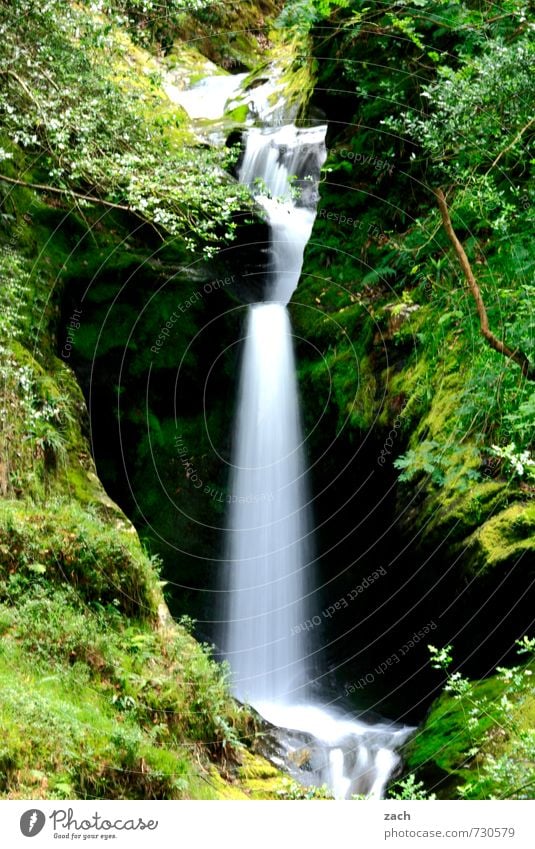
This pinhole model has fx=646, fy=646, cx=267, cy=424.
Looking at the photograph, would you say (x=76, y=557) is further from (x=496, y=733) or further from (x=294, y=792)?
(x=496, y=733)

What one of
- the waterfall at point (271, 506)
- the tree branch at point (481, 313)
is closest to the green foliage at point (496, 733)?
the tree branch at point (481, 313)

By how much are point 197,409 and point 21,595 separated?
7038 millimetres

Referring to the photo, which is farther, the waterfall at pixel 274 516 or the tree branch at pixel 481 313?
the waterfall at pixel 274 516

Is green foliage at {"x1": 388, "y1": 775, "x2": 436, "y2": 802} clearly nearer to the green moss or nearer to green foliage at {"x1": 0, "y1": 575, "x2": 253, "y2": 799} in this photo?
green foliage at {"x1": 0, "y1": 575, "x2": 253, "y2": 799}

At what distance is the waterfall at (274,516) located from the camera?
9836 mm

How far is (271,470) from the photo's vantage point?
11.2 metres

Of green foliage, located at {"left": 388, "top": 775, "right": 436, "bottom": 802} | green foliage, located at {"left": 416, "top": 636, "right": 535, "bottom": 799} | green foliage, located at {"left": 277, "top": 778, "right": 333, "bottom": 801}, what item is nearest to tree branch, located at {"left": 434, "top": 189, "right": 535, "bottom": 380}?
green foliage, located at {"left": 416, "top": 636, "right": 535, "bottom": 799}

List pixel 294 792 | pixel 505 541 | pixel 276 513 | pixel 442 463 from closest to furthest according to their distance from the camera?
pixel 294 792
pixel 505 541
pixel 442 463
pixel 276 513

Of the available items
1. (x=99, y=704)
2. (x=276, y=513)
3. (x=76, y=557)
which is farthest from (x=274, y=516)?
(x=99, y=704)

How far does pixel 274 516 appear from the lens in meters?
11.0

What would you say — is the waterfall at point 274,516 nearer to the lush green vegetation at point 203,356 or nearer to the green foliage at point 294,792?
the lush green vegetation at point 203,356

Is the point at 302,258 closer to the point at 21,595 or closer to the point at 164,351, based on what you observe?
the point at 164,351

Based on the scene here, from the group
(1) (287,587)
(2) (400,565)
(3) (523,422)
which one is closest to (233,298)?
(1) (287,587)

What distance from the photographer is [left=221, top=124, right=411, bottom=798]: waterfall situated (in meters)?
9.84
